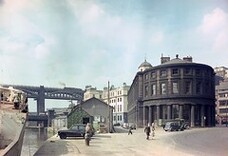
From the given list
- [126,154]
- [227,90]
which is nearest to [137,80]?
[227,90]

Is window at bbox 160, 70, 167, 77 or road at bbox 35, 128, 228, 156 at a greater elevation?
window at bbox 160, 70, 167, 77

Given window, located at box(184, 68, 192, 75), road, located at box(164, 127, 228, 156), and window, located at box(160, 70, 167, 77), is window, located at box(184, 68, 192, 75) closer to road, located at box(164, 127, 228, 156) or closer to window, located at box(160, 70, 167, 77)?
window, located at box(160, 70, 167, 77)

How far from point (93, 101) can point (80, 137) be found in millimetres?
23314

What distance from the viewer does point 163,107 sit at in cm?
7569

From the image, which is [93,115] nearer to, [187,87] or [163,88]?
[163,88]

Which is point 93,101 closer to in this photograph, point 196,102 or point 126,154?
point 196,102

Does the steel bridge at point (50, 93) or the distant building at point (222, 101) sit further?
the distant building at point (222, 101)

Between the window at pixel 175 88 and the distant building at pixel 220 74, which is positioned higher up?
the distant building at pixel 220 74

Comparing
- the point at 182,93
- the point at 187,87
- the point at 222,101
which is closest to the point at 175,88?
the point at 182,93

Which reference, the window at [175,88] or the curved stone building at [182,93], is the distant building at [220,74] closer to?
the curved stone building at [182,93]

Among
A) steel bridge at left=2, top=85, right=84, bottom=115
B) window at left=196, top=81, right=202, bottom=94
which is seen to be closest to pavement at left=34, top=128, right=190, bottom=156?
steel bridge at left=2, top=85, right=84, bottom=115

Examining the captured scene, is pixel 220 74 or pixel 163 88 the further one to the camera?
pixel 220 74

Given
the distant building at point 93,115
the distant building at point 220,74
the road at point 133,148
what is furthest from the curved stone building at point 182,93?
the road at point 133,148

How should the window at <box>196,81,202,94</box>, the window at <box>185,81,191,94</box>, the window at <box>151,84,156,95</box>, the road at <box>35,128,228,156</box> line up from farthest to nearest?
the window at <box>151,84,156,95</box> → the window at <box>196,81,202,94</box> → the window at <box>185,81,191,94</box> → the road at <box>35,128,228,156</box>
